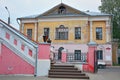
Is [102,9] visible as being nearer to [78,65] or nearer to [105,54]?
[105,54]

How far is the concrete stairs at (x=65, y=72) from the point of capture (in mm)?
14148

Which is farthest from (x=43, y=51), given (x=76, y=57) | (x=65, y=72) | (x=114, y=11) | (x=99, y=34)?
(x=114, y=11)

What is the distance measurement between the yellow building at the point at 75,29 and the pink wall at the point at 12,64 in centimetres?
2150

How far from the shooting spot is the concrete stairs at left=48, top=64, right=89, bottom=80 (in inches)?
557

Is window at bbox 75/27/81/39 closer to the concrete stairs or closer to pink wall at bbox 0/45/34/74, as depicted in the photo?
the concrete stairs

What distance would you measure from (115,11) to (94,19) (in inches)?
519

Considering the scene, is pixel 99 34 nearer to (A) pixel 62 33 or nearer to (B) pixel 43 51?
Result: (A) pixel 62 33

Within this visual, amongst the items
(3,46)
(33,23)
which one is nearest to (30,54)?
(3,46)

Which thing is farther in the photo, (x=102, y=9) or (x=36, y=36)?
(x=102, y=9)

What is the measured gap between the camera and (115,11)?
4900 cm

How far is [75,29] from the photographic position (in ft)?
123

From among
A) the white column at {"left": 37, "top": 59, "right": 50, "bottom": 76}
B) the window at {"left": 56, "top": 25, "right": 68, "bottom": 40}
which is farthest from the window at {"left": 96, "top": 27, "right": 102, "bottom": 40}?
the white column at {"left": 37, "top": 59, "right": 50, "bottom": 76}

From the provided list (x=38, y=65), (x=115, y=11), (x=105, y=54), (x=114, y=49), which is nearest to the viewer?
(x=38, y=65)

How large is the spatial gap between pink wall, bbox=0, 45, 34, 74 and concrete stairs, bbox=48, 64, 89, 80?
4.46 ft
